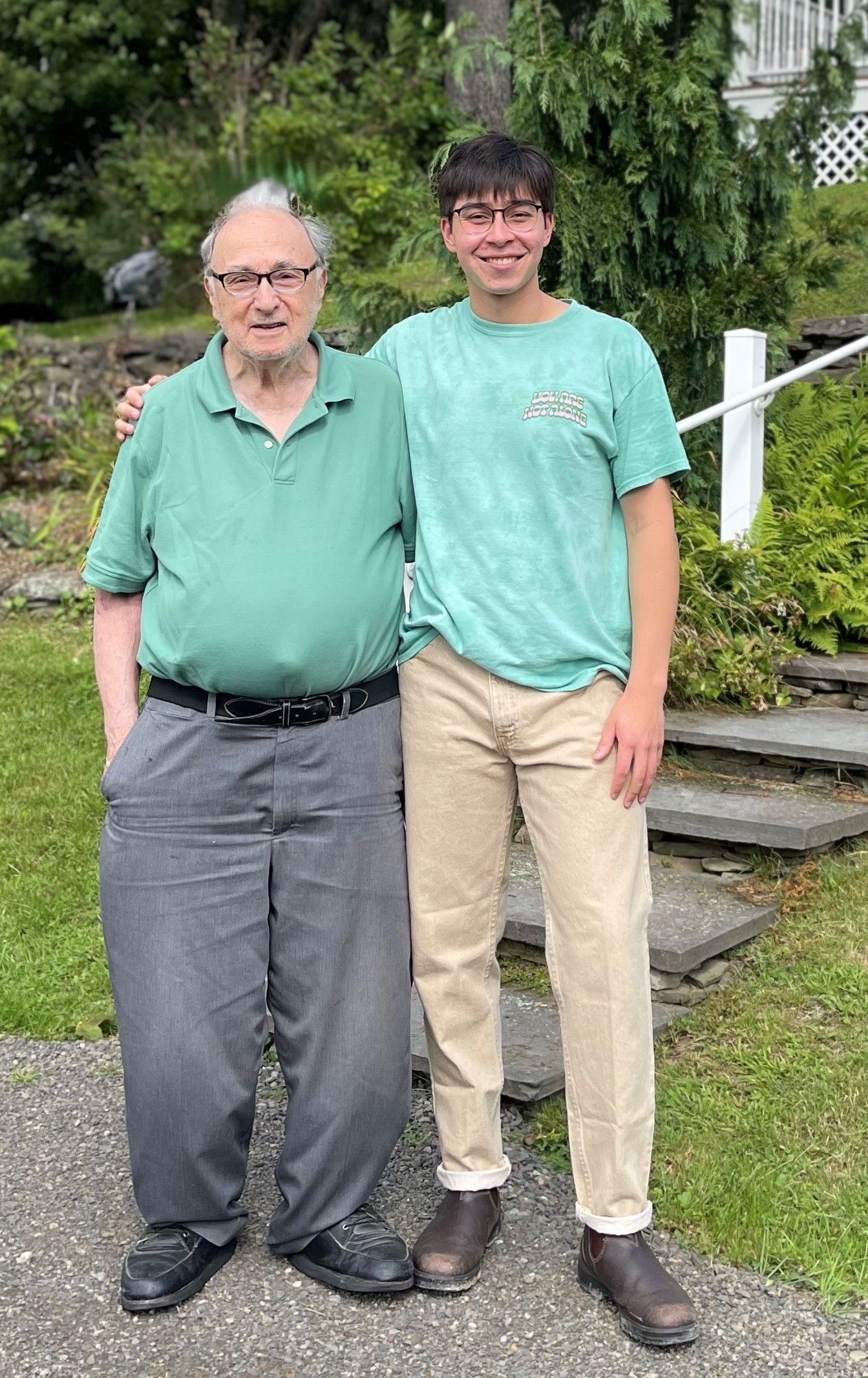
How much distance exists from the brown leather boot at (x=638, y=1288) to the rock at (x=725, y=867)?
5.86 ft

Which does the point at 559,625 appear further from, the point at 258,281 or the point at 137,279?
the point at 137,279

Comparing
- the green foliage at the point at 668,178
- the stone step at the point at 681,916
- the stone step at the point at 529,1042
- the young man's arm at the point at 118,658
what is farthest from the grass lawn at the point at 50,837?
the green foliage at the point at 668,178

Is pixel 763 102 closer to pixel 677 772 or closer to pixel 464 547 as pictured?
pixel 677 772

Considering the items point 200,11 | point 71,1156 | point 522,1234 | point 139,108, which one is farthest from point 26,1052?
point 139,108

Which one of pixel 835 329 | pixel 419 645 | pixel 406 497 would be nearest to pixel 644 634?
pixel 419 645

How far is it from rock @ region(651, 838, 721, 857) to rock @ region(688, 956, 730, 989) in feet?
1.76

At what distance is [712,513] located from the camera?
5.85m

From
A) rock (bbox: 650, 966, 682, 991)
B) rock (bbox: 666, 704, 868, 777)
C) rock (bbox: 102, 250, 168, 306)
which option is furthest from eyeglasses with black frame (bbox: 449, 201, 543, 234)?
rock (bbox: 102, 250, 168, 306)

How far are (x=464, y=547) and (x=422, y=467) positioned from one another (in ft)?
0.61

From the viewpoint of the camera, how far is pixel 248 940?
292 centimetres

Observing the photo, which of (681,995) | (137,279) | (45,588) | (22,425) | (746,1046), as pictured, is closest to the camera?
(746,1046)

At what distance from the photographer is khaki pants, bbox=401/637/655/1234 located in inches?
109

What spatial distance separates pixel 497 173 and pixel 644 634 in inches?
34.2

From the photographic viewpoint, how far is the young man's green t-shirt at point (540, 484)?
106 inches
